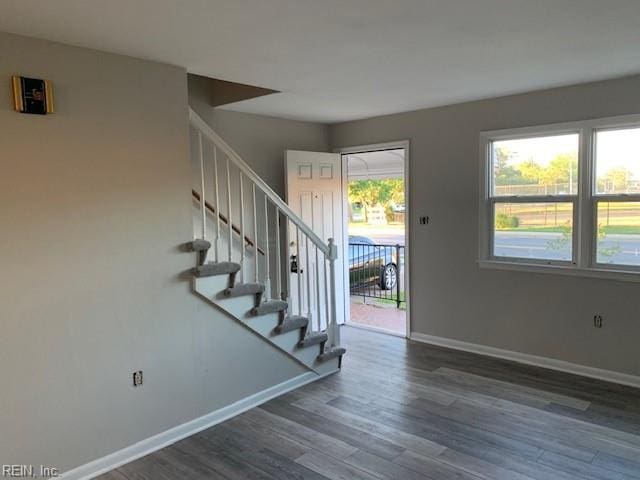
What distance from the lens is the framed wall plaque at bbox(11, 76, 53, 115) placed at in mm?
2422

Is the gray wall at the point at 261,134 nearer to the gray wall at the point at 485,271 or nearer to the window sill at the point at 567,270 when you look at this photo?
the gray wall at the point at 485,271

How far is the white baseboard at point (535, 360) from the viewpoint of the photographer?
12.6 ft

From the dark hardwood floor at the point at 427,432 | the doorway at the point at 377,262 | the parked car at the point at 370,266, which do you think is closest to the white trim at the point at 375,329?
the doorway at the point at 377,262

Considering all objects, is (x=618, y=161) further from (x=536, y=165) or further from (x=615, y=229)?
(x=536, y=165)

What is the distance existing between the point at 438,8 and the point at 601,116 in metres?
2.25

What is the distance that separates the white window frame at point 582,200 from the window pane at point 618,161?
4 centimetres

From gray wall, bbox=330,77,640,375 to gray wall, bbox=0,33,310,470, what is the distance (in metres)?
2.46

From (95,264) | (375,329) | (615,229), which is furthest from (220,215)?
(615,229)

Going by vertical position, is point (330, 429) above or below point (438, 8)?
below

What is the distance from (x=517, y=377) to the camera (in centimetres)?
403

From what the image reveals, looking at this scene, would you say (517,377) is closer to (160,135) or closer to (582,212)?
(582,212)

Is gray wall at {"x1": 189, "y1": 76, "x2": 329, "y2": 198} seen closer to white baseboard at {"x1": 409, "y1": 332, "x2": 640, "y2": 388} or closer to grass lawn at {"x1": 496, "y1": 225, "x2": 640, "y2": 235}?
white baseboard at {"x1": 409, "y1": 332, "x2": 640, "y2": 388}

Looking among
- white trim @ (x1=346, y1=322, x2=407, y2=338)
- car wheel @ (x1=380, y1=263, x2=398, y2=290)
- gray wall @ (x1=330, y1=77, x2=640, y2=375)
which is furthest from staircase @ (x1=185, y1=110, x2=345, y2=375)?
car wheel @ (x1=380, y1=263, x2=398, y2=290)

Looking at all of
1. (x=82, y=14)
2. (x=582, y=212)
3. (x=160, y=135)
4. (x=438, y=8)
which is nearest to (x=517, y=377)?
(x=582, y=212)
